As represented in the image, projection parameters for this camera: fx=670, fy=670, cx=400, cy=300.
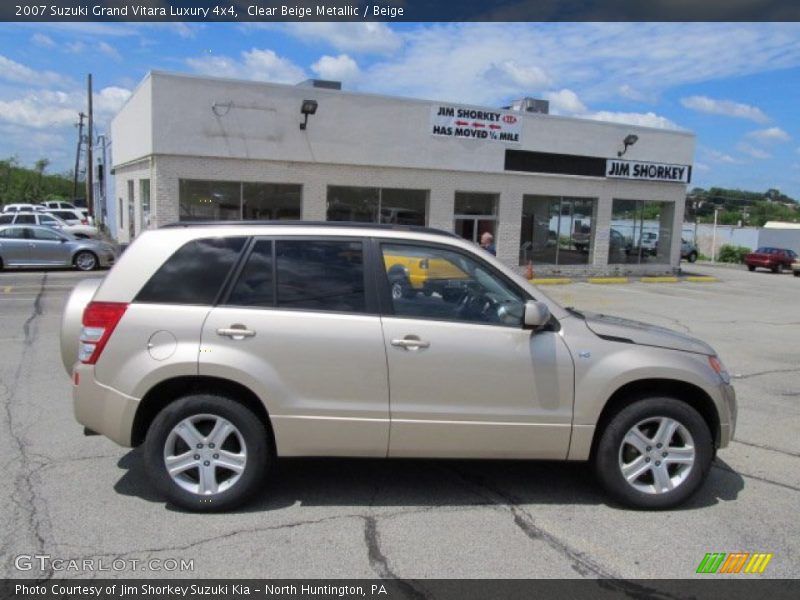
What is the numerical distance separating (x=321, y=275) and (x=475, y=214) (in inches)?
751

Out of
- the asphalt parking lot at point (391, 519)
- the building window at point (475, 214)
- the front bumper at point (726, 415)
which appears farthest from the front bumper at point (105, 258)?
the front bumper at point (726, 415)

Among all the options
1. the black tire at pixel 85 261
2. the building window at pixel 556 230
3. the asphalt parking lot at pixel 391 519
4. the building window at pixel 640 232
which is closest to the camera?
the asphalt parking lot at pixel 391 519

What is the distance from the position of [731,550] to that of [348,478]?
7.90ft

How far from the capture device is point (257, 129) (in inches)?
757

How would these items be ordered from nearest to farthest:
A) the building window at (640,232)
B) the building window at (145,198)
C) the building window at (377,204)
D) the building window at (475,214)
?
the building window at (377,204), the building window at (145,198), the building window at (475,214), the building window at (640,232)

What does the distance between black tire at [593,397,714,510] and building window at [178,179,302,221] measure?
1611 cm

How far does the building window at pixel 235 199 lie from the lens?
19.3m

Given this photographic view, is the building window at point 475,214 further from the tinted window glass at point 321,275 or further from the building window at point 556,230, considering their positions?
the tinted window glass at point 321,275

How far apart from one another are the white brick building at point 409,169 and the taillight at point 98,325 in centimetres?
1485

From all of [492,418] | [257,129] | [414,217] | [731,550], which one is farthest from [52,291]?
[731,550]

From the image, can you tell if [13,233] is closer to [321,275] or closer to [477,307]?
[321,275]

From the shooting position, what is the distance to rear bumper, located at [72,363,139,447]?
401cm

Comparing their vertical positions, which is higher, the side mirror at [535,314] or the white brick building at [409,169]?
the white brick building at [409,169]

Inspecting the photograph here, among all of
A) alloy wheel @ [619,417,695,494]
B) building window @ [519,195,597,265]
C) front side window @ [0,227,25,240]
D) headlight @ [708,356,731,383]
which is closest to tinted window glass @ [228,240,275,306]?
alloy wheel @ [619,417,695,494]
